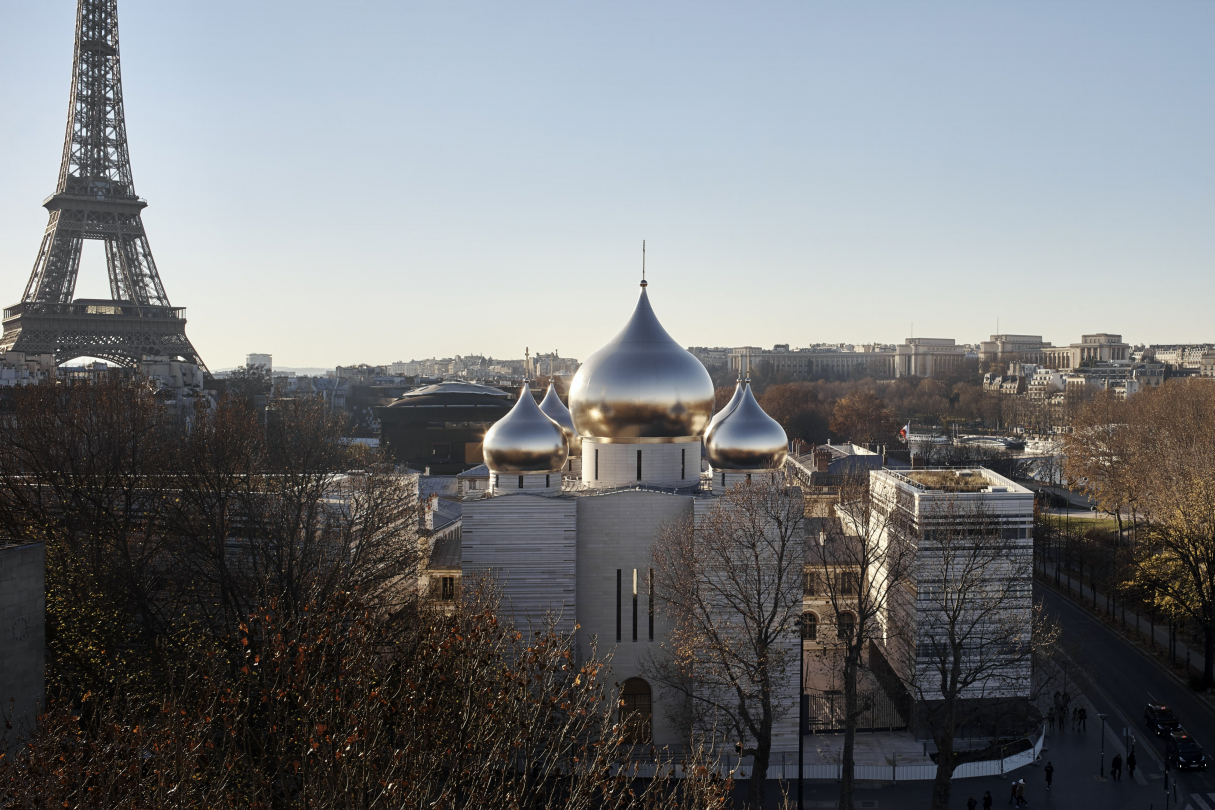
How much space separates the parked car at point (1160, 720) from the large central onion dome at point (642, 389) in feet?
52.9

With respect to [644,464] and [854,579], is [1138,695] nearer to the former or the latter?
[854,579]

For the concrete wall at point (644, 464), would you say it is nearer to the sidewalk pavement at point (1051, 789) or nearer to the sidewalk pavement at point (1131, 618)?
the sidewalk pavement at point (1051, 789)

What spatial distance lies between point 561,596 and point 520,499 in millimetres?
2865

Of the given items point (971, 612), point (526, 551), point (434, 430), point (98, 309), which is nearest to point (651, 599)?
point (526, 551)

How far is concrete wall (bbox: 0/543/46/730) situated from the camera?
1584cm

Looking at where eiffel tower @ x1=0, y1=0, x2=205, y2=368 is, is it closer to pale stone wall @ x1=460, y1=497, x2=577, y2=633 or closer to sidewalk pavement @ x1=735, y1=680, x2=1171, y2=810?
pale stone wall @ x1=460, y1=497, x2=577, y2=633

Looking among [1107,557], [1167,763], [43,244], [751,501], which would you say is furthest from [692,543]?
[43,244]

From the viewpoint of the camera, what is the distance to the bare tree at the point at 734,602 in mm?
22234

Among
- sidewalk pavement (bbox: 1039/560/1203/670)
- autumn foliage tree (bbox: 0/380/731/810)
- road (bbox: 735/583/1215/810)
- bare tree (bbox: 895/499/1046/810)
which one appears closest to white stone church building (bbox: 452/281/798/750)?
autumn foliage tree (bbox: 0/380/731/810)

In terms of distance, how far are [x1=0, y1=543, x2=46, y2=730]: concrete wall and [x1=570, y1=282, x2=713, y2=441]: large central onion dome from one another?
14662 millimetres

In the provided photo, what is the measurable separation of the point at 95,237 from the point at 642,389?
54441 millimetres

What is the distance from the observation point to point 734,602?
22578 mm

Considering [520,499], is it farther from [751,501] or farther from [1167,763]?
[1167,763]

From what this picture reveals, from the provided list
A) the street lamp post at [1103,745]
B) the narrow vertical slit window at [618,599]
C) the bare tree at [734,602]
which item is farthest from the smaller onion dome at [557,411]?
the street lamp post at [1103,745]
